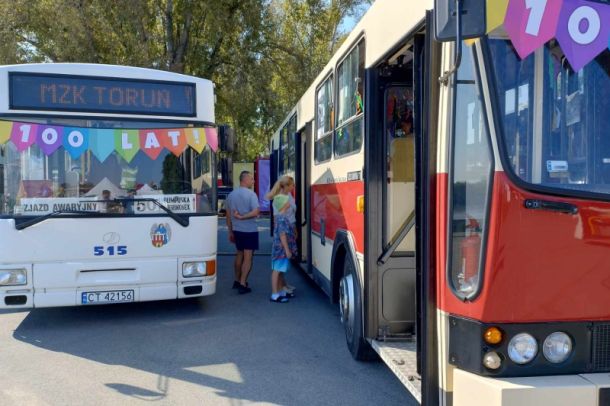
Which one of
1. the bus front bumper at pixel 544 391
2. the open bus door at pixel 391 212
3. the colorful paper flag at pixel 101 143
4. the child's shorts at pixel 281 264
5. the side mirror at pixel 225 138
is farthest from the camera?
the child's shorts at pixel 281 264

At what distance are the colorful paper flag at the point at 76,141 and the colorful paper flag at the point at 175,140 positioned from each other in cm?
83

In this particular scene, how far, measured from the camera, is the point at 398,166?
4.53 m

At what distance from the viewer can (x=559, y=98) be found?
2715 millimetres

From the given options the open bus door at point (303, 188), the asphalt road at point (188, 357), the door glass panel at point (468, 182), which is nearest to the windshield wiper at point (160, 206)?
the asphalt road at point (188, 357)

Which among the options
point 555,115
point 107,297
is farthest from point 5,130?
point 555,115

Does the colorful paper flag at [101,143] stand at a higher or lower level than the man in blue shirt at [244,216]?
higher

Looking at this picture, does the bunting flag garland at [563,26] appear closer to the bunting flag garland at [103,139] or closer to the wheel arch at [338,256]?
the wheel arch at [338,256]

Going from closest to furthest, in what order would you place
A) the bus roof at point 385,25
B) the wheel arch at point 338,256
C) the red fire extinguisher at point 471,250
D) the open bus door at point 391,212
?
1. the red fire extinguisher at point 471,250
2. the bus roof at point 385,25
3. the open bus door at point 391,212
4. the wheel arch at point 338,256

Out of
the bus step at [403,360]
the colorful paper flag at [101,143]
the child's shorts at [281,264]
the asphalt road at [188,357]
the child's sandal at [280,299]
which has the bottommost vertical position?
the asphalt road at [188,357]

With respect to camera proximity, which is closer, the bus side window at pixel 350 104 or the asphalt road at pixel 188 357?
the asphalt road at pixel 188 357

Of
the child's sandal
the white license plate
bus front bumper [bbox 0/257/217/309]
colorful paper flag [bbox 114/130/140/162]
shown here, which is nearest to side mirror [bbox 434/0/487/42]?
colorful paper flag [bbox 114/130/140/162]

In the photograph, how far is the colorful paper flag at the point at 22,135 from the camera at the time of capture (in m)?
5.80

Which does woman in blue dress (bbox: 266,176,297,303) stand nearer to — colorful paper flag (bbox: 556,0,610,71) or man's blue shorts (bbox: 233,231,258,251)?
man's blue shorts (bbox: 233,231,258,251)

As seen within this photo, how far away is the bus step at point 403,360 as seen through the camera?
3.44m
